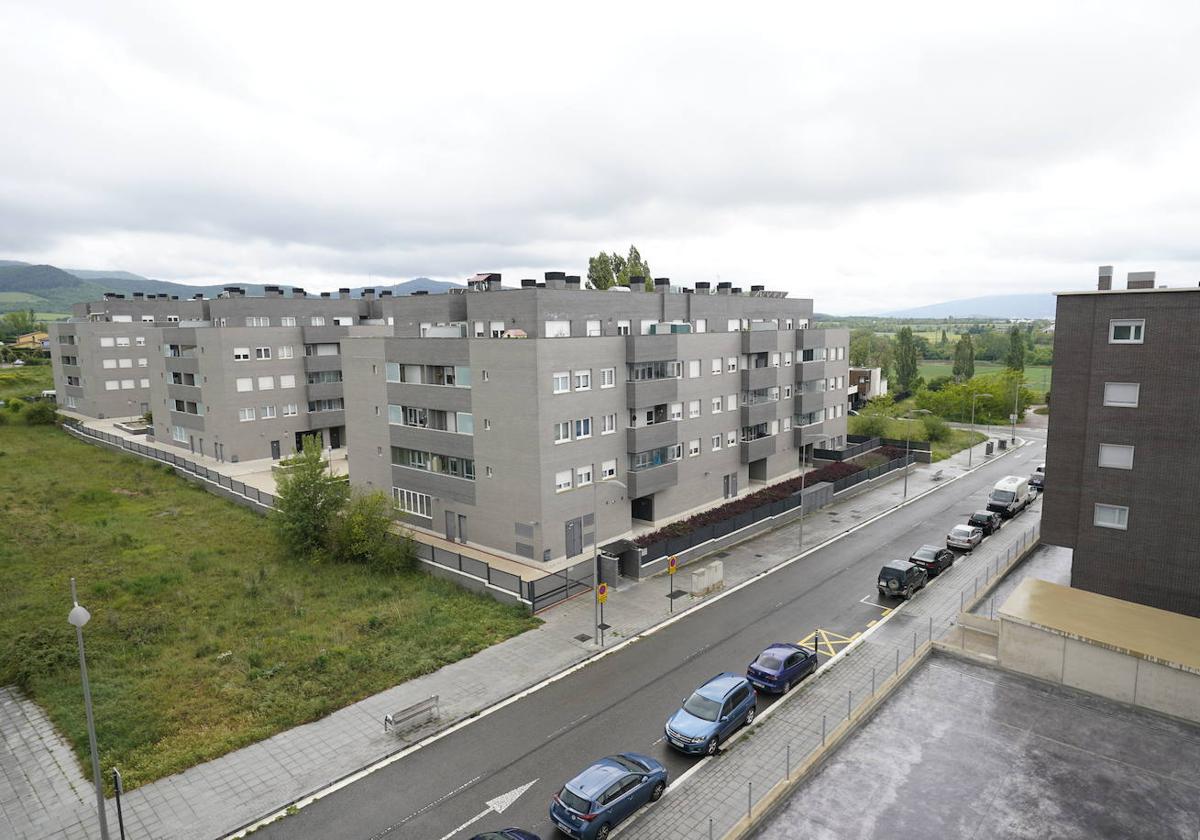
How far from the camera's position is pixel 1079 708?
21.6 metres

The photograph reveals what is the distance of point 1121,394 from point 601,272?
55.4 m

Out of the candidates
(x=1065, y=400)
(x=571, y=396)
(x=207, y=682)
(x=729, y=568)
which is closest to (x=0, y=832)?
(x=207, y=682)

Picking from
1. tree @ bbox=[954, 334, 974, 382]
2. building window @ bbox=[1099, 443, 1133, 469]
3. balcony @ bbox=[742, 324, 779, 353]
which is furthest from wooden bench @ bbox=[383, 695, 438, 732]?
tree @ bbox=[954, 334, 974, 382]

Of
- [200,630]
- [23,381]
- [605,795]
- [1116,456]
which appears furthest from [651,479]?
[23,381]

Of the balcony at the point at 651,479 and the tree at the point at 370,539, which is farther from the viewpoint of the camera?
the balcony at the point at 651,479

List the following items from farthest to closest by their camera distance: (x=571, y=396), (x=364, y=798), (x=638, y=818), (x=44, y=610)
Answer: (x=571, y=396) < (x=44, y=610) < (x=364, y=798) < (x=638, y=818)

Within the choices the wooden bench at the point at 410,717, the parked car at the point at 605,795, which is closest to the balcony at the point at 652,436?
the wooden bench at the point at 410,717

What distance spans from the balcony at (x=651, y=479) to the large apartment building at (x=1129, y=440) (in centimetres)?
1937

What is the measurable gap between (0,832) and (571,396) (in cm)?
2544

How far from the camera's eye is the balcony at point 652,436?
38.6 metres

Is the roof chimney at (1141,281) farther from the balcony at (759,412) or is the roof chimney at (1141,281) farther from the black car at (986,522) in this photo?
the balcony at (759,412)

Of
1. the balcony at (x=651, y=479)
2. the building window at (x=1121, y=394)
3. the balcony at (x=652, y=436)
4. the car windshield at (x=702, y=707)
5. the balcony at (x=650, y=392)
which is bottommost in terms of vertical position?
the car windshield at (x=702, y=707)

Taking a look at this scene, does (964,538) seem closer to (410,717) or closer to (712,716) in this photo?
(712,716)

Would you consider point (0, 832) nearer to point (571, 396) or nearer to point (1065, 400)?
point (571, 396)
